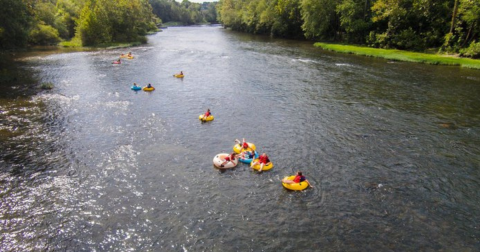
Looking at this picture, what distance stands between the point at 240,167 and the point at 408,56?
50.8 meters

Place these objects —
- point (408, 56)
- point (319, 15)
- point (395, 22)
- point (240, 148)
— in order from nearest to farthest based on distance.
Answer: point (240, 148) < point (408, 56) < point (395, 22) < point (319, 15)

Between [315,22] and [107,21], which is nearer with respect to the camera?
[315,22]

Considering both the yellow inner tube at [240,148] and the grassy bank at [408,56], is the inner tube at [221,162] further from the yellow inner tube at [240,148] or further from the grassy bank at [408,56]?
the grassy bank at [408,56]

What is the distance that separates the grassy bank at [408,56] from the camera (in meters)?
51.8

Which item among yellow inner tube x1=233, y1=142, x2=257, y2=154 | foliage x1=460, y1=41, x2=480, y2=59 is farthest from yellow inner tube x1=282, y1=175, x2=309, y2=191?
foliage x1=460, y1=41, x2=480, y2=59

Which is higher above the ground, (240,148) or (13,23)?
(13,23)

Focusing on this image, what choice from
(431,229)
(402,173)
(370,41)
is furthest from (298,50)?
(431,229)

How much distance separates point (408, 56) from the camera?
58.2m

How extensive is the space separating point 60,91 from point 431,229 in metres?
40.0

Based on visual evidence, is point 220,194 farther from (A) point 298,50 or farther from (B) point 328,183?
(A) point 298,50

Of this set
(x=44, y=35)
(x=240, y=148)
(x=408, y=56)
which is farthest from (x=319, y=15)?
(x=44, y=35)

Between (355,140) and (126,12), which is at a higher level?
(126,12)

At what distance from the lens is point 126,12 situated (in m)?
88.3

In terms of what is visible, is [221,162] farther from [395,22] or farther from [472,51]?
[395,22]
